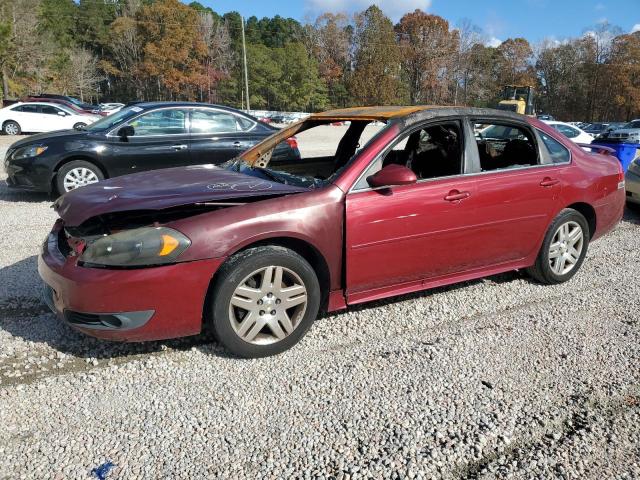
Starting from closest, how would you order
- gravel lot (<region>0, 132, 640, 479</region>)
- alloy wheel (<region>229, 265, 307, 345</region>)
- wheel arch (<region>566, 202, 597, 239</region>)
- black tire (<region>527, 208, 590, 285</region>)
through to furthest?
1. gravel lot (<region>0, 132, 640, 479</region>)
2. alloy wheel (<region>229, 265, 307, 345</region>)
3. black tire (<region>527, 208, 590, 285</region>)
4. wheel arch (<region>566, 202, 597, 239</region>)

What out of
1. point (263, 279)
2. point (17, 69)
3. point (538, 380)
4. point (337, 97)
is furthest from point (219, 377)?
point (337, 97)

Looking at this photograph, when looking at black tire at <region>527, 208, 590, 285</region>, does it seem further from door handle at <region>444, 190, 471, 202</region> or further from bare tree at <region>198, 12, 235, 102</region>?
bare tree at <region>198, 12, 235, 102</region>

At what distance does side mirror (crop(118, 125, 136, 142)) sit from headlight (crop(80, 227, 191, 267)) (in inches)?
203

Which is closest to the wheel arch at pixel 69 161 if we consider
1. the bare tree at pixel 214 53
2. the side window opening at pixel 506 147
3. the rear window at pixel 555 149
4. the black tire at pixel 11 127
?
the side window opening at pixel 506 147

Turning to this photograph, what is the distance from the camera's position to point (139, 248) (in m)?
2.93

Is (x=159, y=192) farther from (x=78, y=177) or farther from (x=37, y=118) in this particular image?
(x=37, y=118)

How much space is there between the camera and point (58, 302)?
3.12m

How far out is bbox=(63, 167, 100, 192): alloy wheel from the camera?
7.62 m

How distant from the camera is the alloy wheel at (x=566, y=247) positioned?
4.58 metres

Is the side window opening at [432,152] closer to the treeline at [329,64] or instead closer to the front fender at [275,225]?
the front fender at [275,225]

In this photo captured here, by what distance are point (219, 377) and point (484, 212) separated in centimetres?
228

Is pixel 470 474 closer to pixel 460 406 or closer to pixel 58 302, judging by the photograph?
pixel 460 406

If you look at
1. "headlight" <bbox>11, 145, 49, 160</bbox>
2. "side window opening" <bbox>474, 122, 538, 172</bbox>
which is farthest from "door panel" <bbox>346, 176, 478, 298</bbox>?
"headlight" <bbox>11, 145, 49, 160</bbox>

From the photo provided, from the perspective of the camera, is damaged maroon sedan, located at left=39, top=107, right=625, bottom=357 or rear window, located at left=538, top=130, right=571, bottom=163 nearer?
damaged maroon sedan, located at left=39, top=107, right=625, bottom=357
